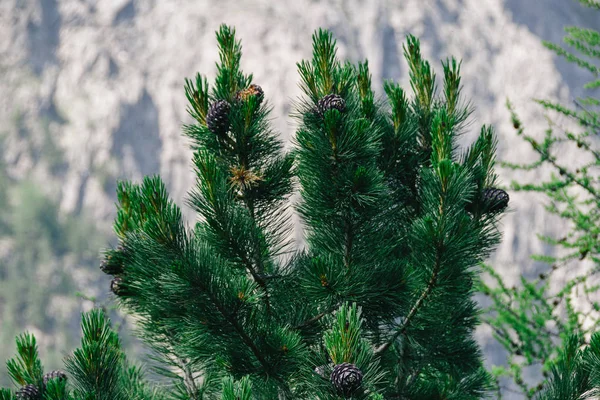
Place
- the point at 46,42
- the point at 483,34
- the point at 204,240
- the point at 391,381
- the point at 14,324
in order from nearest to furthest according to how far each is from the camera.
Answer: the point at 204,240
the point at 391,381
the point at 14,324
the point at 483,34
the point at 46,42

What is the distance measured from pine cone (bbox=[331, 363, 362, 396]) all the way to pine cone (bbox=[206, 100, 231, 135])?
1.19 m

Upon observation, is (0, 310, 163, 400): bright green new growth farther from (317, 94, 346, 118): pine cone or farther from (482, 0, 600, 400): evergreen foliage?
(482, 0, 600, 400): evergreen foliage

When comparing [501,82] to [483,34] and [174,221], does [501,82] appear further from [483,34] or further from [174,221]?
[174,221]

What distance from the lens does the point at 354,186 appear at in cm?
301

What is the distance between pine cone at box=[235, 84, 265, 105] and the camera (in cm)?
301

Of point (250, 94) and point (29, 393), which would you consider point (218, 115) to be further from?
point (29, 393)

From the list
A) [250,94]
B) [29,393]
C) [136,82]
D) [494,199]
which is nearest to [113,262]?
[29,393]

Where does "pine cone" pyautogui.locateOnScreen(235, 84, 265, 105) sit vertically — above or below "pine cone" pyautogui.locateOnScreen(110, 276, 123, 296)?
above

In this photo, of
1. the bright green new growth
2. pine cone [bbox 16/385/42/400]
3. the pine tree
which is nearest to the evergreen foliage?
the pine tree

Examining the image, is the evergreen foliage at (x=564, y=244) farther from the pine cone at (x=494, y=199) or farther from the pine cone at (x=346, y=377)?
the pine cone at (x=346, y=377)

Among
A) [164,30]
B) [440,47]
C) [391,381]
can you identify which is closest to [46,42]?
[164,30]

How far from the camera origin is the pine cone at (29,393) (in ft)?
8.82

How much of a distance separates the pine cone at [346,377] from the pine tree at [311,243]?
0.57 feet

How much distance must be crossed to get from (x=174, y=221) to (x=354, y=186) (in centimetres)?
77
